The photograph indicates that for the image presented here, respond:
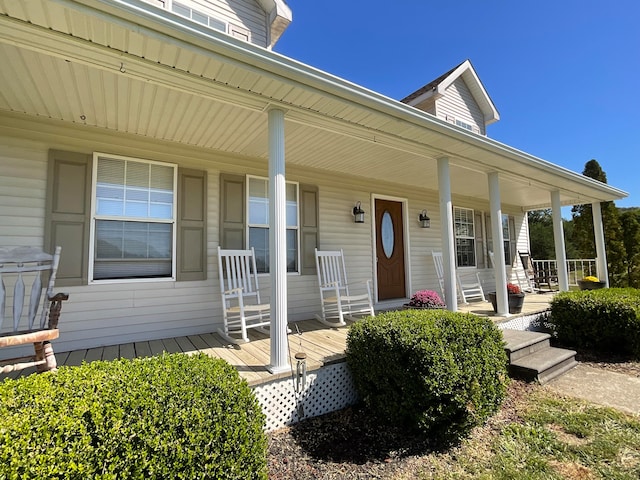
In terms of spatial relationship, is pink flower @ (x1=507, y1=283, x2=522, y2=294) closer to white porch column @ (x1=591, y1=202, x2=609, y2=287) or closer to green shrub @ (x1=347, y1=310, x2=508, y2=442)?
green shrub @ (x1=347, y1=310, x2=508, y2=442)

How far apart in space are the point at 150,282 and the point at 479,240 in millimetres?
6947

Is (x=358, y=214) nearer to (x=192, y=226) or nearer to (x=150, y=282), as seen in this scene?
(x=192, y=226)

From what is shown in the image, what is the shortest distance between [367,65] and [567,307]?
7906mm

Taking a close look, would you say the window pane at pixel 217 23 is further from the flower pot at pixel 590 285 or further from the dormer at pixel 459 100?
the flower pot at pixel 590 285

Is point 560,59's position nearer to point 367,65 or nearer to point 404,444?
point 367,65

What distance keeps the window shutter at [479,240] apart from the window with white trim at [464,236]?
13 cm

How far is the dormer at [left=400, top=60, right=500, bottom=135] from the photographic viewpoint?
26.2ft

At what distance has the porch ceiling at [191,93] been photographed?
1922 millimetres

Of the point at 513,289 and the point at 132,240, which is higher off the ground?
the point at 132,240

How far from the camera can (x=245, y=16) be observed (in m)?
5.59

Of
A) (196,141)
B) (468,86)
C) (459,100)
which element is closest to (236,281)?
(196,141)

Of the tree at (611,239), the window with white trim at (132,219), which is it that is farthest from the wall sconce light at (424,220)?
the tree at (611,239)

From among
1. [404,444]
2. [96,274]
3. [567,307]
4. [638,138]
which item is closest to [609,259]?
[638,138]

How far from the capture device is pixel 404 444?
2.25 meters
